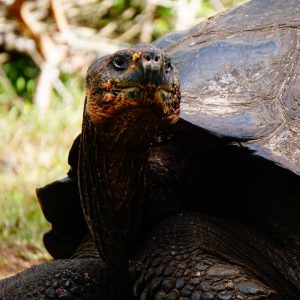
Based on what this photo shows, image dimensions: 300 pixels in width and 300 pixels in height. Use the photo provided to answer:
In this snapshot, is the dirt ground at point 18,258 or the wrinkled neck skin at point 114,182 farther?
the dirt ground at point 18,258

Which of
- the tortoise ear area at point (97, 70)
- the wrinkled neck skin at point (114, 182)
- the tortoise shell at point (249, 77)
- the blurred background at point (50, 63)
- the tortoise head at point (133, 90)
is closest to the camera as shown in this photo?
the tortoise head at point (133, 90)

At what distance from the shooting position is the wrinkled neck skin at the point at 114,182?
245 centimetres

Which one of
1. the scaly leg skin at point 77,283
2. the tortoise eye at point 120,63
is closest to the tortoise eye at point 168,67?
the tortoise eye at point 120,63

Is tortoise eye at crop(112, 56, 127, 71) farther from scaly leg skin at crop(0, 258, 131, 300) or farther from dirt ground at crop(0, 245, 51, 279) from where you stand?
dirt ground at crop(0, 245, 51, 279)

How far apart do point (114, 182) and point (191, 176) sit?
32cm

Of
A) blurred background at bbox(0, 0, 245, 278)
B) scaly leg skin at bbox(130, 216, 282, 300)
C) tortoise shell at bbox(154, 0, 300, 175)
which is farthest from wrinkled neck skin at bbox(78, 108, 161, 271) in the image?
blurred background at bbox(0, 0, 245, 278)

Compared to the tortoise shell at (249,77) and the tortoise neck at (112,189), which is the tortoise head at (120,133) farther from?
the tortoise shell at (249,77)

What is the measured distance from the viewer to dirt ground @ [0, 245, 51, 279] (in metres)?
4.22

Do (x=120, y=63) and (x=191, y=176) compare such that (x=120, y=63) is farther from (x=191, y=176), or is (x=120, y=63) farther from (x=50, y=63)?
(x=50, y=63)

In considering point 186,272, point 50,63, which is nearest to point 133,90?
point 186,272

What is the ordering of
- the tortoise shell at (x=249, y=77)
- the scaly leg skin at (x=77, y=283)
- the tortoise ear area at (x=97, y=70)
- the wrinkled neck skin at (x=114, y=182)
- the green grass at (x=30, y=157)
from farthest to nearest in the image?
1. the green grass at (x=30, y=157)
2. the scaly leg skin at (x=77, y=283)
3. the tortoise shell at (x=249, y=77)
4. the wrinkled neck skin at (x=114, y=182)
5. the tortoise ear area at (x=97, y=70)

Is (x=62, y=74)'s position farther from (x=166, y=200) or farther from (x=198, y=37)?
(x=166, y=200)

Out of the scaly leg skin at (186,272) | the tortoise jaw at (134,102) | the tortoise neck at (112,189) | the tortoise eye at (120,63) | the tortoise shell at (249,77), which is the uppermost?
the tortoise shell at (249,77)

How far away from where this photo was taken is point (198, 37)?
11.0ft
